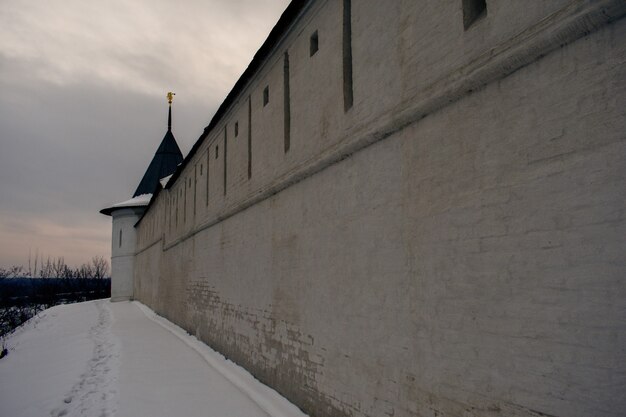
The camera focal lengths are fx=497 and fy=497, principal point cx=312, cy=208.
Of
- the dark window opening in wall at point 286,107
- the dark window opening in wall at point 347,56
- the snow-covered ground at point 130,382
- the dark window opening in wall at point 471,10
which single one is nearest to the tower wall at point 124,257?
the snow-covered ground at point 130,382

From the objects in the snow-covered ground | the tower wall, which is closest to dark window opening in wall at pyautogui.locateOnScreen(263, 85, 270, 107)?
the snow-covered ground

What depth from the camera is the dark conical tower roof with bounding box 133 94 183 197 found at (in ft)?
118

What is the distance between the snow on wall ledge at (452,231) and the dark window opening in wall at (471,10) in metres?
0.09

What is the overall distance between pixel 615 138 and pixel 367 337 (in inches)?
113

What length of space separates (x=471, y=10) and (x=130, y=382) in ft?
23.6

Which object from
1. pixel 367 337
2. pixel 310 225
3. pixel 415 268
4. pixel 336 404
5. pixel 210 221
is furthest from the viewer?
pixel 210 221

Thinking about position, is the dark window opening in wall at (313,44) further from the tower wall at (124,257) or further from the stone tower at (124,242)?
the tower wall at (124,257)

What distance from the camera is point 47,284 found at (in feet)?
134

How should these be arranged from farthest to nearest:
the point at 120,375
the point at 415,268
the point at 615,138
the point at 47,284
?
the point at 47,284, the point at 120,375, the point at 415,268, the point at 615,138

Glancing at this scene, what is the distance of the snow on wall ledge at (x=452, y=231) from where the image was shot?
102 inches

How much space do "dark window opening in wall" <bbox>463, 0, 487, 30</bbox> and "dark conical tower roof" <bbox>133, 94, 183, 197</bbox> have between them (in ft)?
111

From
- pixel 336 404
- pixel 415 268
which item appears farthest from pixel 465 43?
pixel 336 404

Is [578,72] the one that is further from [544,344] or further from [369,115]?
[369,115]

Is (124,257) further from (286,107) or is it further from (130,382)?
(286,107)
